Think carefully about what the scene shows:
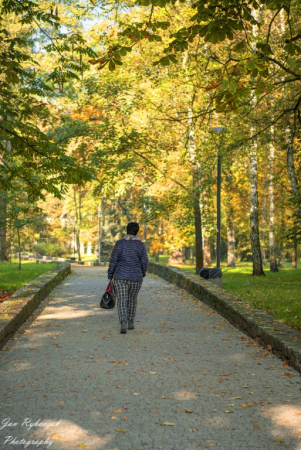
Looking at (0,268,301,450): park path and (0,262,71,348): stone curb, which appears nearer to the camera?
(0,268,301,450): park path

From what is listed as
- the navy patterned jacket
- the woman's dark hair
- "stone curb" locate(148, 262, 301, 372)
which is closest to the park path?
"stone curb" locate(148, 262, 301, 372)

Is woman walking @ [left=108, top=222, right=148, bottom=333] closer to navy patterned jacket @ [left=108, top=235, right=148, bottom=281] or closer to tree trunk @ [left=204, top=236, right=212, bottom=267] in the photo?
navy patterned jacket @ [left=108, top=235, right=148, bottom=281]

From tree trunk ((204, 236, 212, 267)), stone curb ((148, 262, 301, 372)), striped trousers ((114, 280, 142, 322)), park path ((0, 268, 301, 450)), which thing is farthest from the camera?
tree trunk ((204, 236, 212, 267))

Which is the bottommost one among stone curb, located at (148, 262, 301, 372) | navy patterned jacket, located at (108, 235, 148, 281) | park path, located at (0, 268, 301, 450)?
park path, located at (0, 268, 301, 450)

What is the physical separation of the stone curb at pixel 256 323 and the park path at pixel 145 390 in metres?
0.17

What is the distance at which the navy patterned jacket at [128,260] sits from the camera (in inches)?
374

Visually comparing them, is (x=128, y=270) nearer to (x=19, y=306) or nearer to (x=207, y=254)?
(x=19, y=306)

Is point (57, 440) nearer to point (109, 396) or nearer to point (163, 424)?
point (163, 424)

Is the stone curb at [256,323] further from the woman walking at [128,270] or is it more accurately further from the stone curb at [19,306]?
the stone curb at [19,306]

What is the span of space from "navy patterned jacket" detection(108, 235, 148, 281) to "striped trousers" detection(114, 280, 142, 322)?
0.10 m

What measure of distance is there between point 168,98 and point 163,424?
2131cm

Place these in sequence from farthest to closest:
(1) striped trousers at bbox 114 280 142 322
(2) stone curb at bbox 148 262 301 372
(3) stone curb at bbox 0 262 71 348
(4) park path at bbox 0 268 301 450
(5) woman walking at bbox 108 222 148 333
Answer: (5) woman walking at bbox 108 222 148 333
(1) striped trousers at bbox 114 280 142 322
(3) stone curb at bbox 0 262 71 348
(2) stone curb at bbox 148 262 301 372
(4) park path at bbox 0 268 301 450

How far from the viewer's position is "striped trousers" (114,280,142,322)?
9.34 metres

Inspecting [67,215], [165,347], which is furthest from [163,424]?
[67,215]
